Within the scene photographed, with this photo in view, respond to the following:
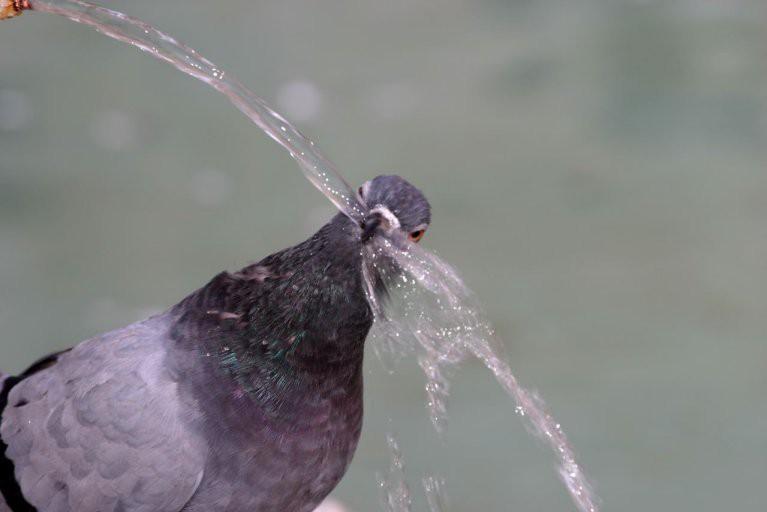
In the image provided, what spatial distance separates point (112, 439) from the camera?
2148 mm

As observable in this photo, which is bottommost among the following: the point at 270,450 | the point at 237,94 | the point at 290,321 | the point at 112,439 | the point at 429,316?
the point at 112,439

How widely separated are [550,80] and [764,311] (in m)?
1.82

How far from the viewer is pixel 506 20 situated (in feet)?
20.7

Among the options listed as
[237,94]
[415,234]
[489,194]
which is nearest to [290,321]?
[415,234]

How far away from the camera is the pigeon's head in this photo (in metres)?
2.04

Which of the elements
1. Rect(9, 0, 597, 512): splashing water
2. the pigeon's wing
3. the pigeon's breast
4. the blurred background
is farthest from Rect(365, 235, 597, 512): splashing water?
the blurred background

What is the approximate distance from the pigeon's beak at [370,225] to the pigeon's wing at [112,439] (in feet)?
1.72

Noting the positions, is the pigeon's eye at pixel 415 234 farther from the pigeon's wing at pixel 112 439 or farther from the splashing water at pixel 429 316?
the pigeon's wing at pixel 112 439

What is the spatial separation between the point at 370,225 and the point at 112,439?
0.71m

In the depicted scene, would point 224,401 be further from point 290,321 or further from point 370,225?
point 370,225

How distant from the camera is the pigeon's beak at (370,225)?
2.03 meters

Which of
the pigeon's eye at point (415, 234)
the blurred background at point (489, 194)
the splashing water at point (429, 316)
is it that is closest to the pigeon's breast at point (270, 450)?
the splashing water at point (429, 316)

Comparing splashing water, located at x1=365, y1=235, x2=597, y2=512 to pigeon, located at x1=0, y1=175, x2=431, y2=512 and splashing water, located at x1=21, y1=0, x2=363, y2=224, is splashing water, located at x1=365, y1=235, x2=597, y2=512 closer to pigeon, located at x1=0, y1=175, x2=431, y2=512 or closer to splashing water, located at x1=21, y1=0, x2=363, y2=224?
pigeon, located at x1=0, y1=175, x2=431, y2=512

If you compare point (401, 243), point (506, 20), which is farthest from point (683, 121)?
point (401, 243)
